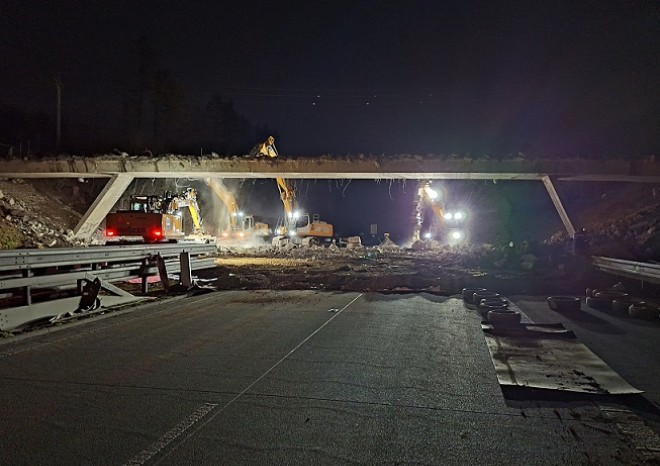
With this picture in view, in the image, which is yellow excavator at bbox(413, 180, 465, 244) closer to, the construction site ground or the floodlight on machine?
the floodlight on machine

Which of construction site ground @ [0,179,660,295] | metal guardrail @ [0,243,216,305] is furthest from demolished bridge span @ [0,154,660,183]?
metal guardrail @ [0,243,216,305]

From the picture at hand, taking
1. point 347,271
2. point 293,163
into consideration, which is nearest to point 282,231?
point 293,163

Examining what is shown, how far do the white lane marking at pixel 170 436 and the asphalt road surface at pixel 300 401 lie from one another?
15 millimetres

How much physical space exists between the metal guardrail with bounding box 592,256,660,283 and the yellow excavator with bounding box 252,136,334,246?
25.2 meters

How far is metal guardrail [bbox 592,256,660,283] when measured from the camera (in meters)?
12.2

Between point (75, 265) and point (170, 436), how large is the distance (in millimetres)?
7932

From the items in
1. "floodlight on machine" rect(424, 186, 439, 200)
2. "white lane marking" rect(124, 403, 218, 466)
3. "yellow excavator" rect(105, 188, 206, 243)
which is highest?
"floodlight on machine" rect(424, 186, 439, 200)

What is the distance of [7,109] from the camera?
6359cm

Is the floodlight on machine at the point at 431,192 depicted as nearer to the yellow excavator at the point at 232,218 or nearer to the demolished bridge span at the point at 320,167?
the demolished bridge span at the point at 320,167

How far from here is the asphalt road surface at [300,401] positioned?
3668mm

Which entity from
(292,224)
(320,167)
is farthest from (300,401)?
(292,224)

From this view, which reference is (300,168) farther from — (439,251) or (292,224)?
(292,224)

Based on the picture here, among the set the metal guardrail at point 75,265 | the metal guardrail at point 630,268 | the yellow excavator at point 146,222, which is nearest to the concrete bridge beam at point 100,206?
the yellow excavator at point 146,222

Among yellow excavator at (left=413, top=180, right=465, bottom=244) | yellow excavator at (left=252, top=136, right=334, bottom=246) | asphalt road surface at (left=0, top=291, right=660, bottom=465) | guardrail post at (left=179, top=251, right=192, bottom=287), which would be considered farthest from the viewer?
yellow excavator at (left=413, top=180, right=465, bottom=244)
